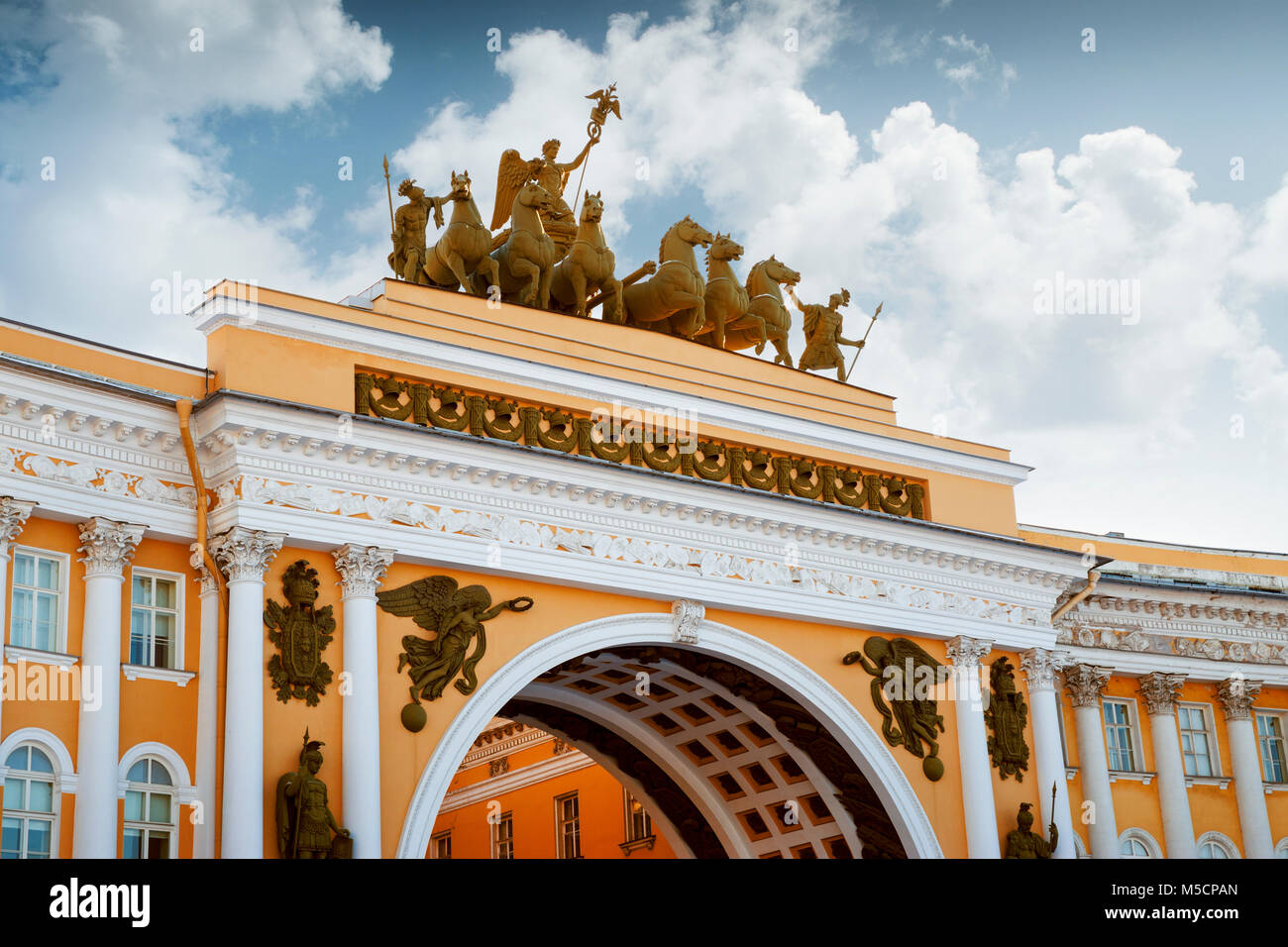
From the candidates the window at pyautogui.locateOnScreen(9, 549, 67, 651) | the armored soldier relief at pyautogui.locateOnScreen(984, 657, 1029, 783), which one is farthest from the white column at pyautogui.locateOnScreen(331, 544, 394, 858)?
the armored soldier relief at pyautogui.locateOnScreen(984, 657, 1029, 783)

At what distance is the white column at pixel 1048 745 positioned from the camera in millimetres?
21234

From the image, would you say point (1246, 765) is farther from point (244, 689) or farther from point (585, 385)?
point (244, 689)

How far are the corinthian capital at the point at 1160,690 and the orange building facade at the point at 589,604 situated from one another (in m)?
0.04

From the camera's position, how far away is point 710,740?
74.0 feet

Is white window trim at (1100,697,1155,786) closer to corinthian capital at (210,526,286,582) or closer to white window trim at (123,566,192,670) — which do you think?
corinthian capital at (210,526,286,582)

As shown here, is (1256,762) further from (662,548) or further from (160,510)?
(160,510)

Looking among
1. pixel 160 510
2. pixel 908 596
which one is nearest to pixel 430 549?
pixel 160 510

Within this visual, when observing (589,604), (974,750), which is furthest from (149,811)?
(974,750)

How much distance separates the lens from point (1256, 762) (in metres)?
24.2

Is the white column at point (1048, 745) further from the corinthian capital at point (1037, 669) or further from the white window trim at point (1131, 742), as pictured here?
the white window trim at point (1131, 742)

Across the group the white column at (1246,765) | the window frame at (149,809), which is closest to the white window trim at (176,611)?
the window frame at (149,809)

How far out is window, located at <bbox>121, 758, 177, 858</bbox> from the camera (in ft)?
51.0

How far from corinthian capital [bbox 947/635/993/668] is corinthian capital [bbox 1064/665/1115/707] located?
9.14 ft
